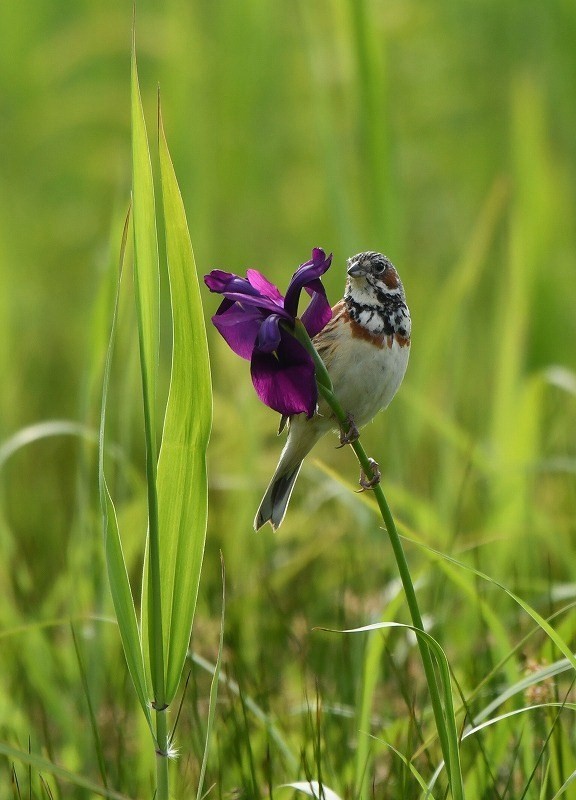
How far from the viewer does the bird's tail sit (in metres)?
1.75

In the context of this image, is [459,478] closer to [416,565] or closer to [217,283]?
[416,565]

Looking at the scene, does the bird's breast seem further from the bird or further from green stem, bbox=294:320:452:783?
green stem, bbox=294:320:452:783

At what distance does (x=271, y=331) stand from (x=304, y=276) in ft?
0.30

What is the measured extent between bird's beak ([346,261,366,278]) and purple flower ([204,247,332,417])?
41cm

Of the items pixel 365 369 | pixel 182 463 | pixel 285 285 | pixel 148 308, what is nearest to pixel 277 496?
pixel 365 369

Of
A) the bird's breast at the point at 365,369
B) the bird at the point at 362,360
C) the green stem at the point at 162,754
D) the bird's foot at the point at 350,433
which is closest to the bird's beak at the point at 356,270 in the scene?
the bird at the point at 362,360

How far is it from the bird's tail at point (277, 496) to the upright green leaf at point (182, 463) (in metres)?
0.36

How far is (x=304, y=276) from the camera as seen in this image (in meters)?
1.26

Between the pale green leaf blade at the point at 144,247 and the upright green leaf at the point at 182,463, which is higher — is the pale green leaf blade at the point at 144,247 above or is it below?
above

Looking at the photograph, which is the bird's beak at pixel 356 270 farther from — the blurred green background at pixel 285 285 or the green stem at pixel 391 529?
the green stem at pixel 391 529

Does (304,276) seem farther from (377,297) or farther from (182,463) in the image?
(377,297)

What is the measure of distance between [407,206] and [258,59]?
1.78 metres

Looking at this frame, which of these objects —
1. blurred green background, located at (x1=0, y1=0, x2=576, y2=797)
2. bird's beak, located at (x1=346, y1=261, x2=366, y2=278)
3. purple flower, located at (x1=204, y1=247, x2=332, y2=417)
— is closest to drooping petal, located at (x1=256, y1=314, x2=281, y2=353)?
purple flower, located at (x1=204, y1=247, x2=332, y2=417)

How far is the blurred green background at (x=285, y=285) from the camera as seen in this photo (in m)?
2.40
